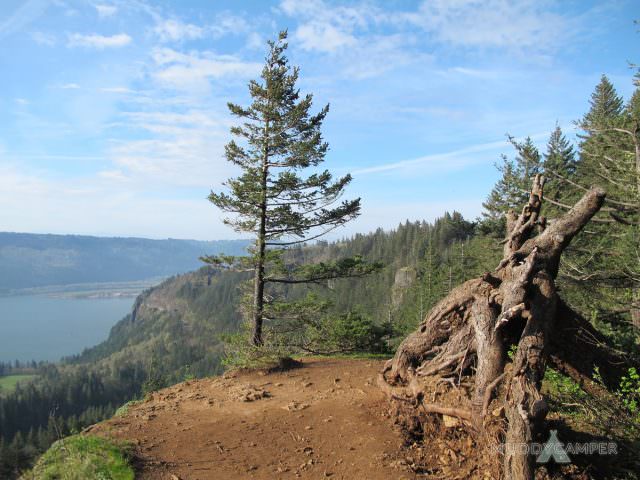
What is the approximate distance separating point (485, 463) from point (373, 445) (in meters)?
2.08

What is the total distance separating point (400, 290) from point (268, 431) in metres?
54.9

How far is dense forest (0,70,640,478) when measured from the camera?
1127 centimetres

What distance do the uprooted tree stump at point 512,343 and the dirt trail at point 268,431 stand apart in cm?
116

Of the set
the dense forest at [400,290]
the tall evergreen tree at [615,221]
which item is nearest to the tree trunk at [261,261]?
the dense forest at [400,290]

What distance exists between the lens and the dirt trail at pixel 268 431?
6.69 metres

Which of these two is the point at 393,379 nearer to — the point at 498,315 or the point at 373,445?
the point at 373,445

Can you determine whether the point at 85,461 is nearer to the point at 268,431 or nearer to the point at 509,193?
the point at 268,431

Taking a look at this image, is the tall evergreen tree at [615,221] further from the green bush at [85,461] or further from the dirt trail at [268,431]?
the green bush at [85,461]

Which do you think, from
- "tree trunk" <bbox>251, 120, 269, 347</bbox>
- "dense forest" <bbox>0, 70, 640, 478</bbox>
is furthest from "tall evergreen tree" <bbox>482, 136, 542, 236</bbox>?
"tree trunk" <bbox>251, 120, 269, 347</bbox>

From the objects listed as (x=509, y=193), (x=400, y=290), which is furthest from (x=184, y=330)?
(x=509, y=193)


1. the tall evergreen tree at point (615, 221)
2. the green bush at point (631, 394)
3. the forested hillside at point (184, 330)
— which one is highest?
the tall evergreen tree at point (615, 221)

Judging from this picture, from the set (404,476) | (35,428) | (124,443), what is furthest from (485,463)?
(35,428)

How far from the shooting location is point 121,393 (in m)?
104

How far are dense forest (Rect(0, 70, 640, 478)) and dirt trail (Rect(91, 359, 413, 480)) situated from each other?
1.89 metres
